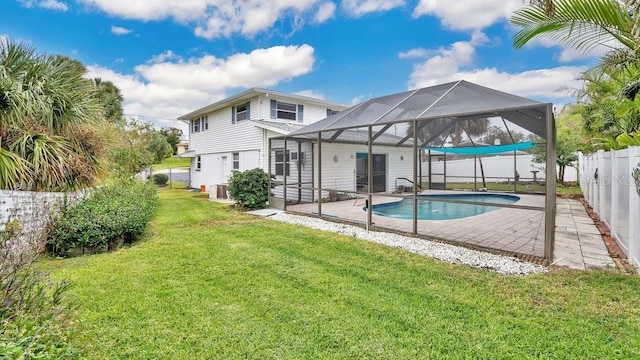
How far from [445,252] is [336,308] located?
3219 millimetres

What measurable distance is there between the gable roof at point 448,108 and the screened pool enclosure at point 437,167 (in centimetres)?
2

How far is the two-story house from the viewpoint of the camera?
567 inches

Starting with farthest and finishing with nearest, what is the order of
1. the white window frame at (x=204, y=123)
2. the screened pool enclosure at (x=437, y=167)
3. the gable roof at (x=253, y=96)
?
1. the white window frame at (x=204, y=123)
2. the gable roof at (x=253, y=96)
3. the screened pool enclosure at (x=437, y=167)

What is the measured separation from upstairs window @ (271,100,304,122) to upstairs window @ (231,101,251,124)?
1245 mm

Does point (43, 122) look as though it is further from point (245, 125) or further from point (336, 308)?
point (245, 125)

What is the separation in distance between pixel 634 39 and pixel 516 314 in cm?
346

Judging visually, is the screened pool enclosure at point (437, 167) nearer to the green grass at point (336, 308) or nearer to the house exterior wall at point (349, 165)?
the house exterior wall at point (349, 165)

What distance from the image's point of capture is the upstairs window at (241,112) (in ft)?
50.5

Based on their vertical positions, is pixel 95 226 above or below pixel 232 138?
below

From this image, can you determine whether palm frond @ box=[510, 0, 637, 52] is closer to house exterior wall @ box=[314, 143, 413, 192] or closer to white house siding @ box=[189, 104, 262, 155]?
house exterior wall @ box=[314, 143, 413, 192]

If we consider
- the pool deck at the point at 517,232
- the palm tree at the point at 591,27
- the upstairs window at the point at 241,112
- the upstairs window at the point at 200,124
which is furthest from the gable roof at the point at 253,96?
the palm tree at the point at 591,27

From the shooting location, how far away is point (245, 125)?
15406 mm

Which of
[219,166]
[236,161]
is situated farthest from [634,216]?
[219,166]

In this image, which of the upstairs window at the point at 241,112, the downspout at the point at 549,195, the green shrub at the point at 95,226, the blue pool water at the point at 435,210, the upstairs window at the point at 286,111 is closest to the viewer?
the downspout at the point at 549,195
